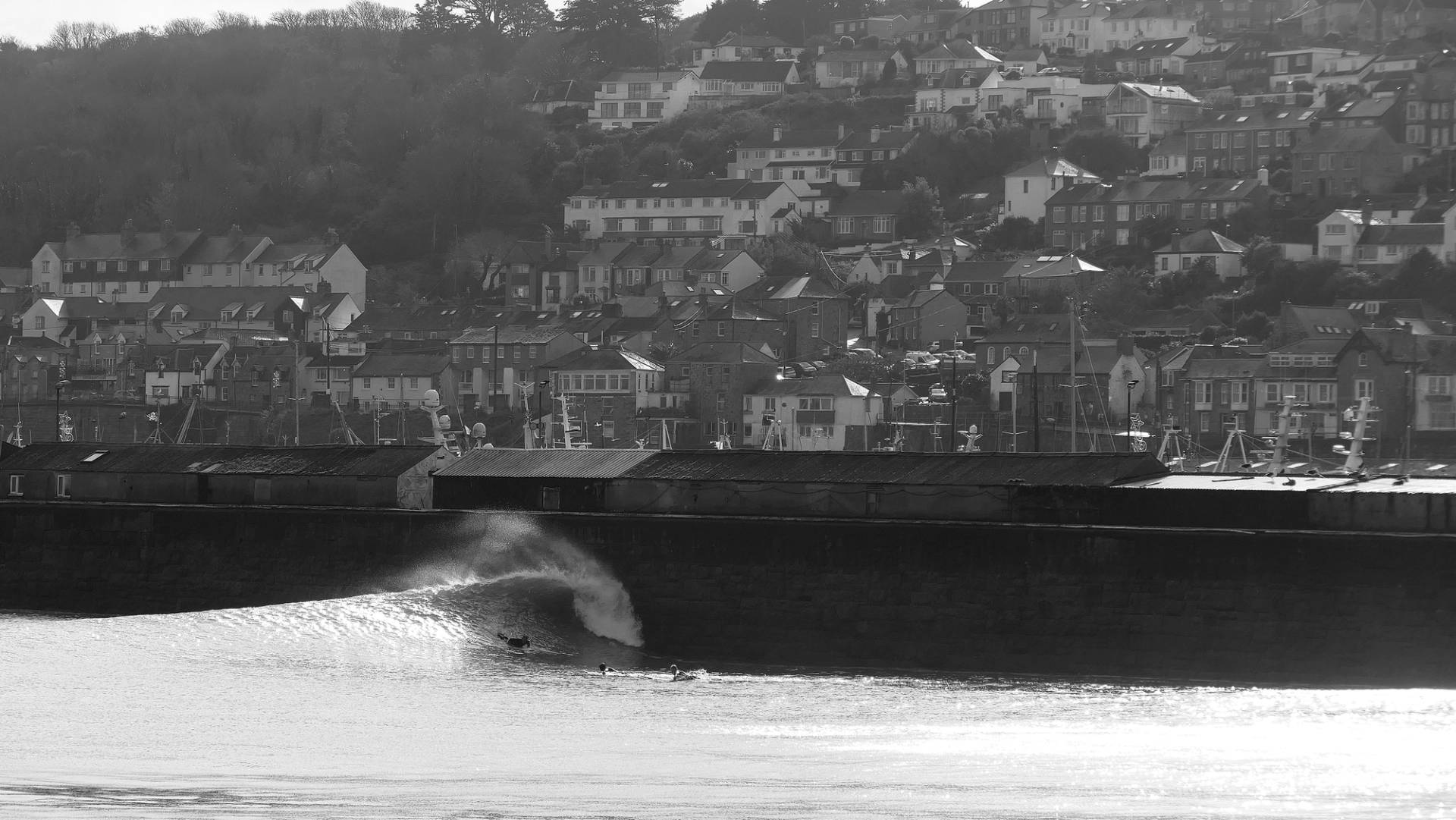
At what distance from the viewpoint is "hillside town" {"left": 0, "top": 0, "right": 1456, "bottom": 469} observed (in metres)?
110

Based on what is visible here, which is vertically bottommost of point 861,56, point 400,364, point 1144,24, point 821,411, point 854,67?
point 821,411

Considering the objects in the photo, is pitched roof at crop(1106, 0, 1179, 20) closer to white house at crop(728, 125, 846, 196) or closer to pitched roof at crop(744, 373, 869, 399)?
white house at crop(728, 125, 846, 196)

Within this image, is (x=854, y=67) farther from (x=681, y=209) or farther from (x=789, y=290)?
(x=789, y=290)

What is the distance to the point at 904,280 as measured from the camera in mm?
139125

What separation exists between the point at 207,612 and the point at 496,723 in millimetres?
13865

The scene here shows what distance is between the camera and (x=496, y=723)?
37469 mm

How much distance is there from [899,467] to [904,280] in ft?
304

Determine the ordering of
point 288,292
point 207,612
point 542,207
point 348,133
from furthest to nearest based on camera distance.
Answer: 1. point 348,133
2. point 542,207
3. point 288,292
4. point 207,612

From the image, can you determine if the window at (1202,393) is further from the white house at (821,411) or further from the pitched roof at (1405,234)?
the pitched roof at (1405,234)

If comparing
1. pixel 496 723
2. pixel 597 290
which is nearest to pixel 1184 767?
pixel 496 723

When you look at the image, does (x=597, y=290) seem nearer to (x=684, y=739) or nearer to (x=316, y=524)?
(x=316, y=524)

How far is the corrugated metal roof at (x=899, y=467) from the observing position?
44.5 meters

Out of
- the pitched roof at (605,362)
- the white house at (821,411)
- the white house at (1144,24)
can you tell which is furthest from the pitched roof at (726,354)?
the white house at (1144,24)

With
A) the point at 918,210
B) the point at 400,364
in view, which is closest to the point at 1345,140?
the point at 918,210
